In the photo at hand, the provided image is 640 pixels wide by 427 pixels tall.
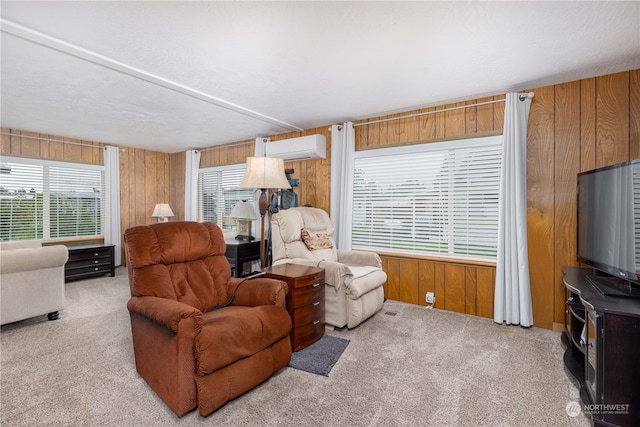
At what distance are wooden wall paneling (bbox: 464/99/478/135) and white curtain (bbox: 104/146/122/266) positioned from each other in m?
5.86

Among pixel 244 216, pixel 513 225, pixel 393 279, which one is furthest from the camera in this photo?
pixel 244 216

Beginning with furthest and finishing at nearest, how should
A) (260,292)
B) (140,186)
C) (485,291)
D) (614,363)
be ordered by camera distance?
(140,186) < (485,291) < (260,292) < (614,363)

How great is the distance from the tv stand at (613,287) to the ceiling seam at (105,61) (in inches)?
147

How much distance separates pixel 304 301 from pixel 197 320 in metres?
1.00

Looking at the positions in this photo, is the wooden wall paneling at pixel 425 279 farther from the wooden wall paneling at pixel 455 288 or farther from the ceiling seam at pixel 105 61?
the ceiling seam at pixel 105 61

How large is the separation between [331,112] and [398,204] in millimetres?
1460

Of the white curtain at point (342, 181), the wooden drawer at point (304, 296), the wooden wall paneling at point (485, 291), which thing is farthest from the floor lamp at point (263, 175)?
the wooden wall paneling at point (485, 291)

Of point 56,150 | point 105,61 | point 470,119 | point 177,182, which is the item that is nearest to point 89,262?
point 56,150

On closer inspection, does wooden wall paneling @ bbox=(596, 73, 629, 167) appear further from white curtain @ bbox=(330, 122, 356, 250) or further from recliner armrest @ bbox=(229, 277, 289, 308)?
recliner armrest @ bbox=(229, 277, 289, 308)

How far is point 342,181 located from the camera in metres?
4.13

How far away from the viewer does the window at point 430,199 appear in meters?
3.39

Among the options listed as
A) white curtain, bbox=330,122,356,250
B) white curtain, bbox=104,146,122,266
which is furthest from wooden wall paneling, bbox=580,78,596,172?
white curtain, bbox=104,146,122,266

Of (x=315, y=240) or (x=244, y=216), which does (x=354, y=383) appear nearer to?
(x=315, y=240)

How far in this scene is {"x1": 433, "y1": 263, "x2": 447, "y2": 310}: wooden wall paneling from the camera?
3.54 metres
